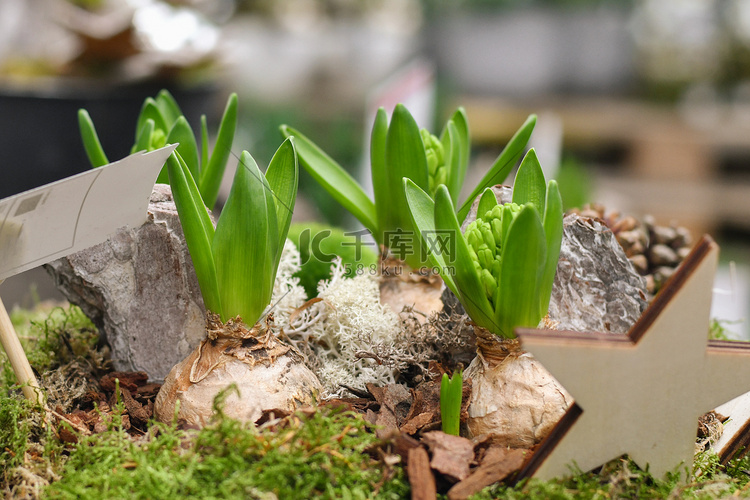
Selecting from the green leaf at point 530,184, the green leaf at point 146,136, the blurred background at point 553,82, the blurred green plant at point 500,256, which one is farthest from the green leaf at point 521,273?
the blurred background at point 553,82

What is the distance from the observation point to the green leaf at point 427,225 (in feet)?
2.18

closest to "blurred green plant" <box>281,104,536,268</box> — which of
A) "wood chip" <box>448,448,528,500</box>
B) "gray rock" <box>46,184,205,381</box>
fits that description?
"gray rock" <box>46,184,205,381</box>

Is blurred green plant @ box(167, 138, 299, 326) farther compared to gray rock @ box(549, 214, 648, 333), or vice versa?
gray rock @ box(549, 214, 648, 333)

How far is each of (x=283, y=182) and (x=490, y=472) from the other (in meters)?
0.37

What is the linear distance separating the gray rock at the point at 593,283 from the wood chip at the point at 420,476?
0.87 feet

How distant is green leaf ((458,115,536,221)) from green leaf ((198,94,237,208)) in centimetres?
31

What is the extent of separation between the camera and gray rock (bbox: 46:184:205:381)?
0.75m

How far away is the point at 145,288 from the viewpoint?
0.77 meters

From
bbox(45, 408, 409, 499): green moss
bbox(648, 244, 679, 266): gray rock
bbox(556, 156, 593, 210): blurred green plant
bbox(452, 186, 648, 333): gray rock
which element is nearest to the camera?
bbox(45, 408, 409, 499): green moss

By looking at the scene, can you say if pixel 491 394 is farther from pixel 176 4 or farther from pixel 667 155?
pixel 667 155

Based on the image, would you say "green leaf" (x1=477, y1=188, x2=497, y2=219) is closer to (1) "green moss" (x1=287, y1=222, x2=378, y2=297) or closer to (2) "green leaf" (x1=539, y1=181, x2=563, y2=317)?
(2) "green leaf" (x1=539, y1=181, x2=563, y2=317)

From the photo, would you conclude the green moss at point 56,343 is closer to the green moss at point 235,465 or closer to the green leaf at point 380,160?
the green moss at point 235,465

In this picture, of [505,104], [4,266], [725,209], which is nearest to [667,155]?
[725,209]

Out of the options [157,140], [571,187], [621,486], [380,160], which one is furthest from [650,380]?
[571,187]
